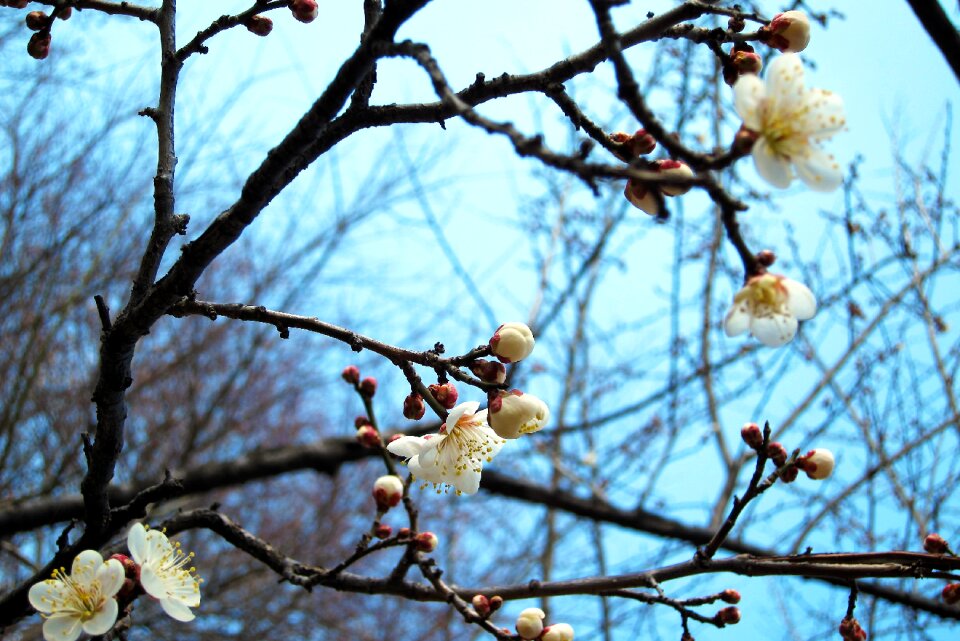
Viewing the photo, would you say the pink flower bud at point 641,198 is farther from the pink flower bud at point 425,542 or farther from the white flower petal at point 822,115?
the pink flower bud at point 425,542

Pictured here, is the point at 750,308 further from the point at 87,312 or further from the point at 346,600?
the point at 346,600

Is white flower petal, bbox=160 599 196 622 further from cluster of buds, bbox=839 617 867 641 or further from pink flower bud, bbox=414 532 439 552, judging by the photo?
cluster of buds, bbox=839 617 867 641

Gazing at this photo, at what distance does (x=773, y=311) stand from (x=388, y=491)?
888mm

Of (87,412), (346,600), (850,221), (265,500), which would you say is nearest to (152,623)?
(87,412)

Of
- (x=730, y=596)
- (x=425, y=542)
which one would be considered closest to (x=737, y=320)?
(x=730, y=596)

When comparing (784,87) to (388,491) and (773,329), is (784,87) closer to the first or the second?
(773,329)

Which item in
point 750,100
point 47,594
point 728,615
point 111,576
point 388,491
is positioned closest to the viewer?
point 750,100

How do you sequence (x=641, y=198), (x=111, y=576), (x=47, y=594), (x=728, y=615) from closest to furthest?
(x=641, y=198)
(x=111, y=576)
(x=47, y=594)
(x=728, y=615)

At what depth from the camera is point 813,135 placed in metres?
1.00

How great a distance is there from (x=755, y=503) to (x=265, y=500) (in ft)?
13.0

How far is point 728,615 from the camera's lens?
1.42 m

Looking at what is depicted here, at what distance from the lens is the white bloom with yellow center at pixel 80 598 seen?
3.96ft

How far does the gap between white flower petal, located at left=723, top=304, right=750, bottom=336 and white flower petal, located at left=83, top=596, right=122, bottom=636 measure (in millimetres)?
991

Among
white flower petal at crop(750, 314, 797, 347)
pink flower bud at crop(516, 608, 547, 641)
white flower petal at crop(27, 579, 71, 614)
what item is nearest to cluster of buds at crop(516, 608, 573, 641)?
pink flower bud at crop(516, 608, 547, 641)
